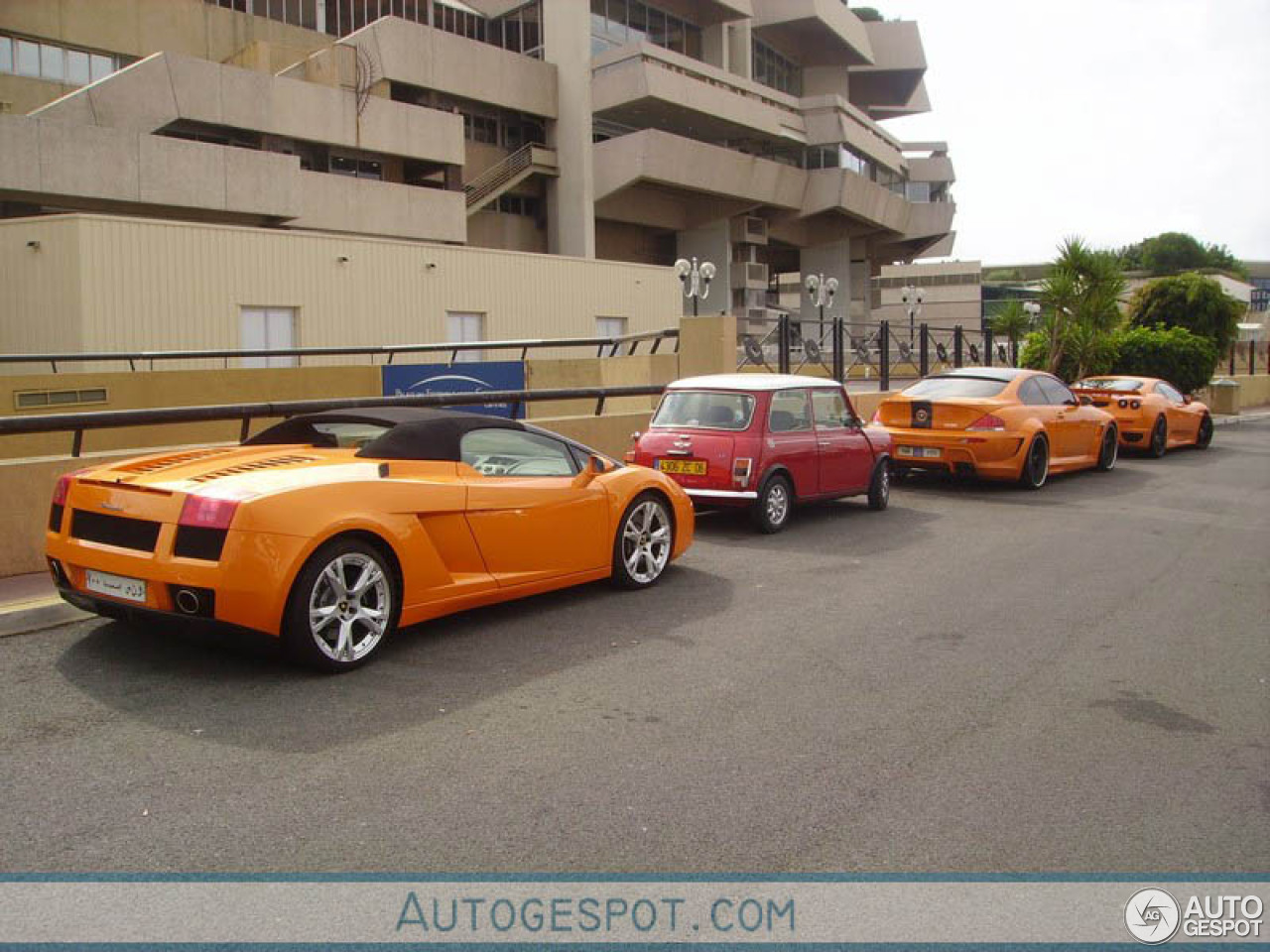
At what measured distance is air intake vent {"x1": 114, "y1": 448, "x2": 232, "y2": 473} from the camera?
234 inches

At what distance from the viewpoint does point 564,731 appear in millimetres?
4926

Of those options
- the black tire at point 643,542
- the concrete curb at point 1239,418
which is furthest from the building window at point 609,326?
the black tire at point 643,542

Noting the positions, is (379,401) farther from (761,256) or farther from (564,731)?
(761,256)

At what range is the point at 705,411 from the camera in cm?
1059

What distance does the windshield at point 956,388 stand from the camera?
14.0 meters

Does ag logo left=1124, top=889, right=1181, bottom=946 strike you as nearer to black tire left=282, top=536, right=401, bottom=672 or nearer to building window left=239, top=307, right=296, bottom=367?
black tire left=282, top=536, right=401, bottom=672

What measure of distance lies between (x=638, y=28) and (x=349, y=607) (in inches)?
1880

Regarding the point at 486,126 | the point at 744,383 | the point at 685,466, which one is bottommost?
the point at 685,466

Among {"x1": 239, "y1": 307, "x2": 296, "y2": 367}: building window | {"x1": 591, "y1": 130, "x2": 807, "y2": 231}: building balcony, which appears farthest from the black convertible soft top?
{"x1": 591, "y1": 130, "x2": 807, "y2": 231}: building balcony

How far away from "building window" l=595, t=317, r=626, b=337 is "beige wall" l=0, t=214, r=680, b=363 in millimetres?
2160

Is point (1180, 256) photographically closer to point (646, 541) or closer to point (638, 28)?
point (638, 28)

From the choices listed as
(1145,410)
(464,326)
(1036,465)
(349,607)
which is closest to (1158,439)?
(1145,410)

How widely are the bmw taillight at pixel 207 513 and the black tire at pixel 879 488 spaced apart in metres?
7.80

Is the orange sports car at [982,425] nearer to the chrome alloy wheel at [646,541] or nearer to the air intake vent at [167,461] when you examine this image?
the chrome alloy wheel at [646,541]
